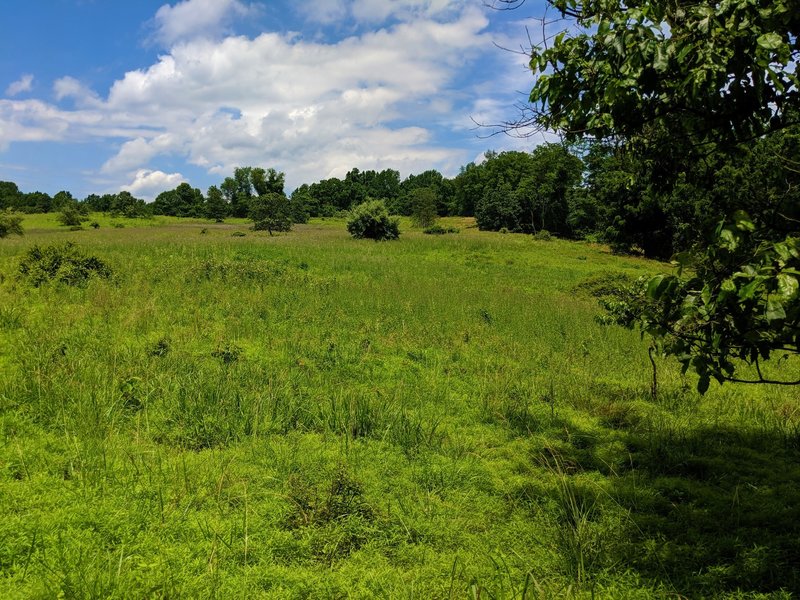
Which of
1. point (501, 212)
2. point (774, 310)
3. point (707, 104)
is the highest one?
point (501, 212)

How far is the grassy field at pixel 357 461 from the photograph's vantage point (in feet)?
12.8

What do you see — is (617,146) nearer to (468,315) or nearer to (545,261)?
(468,315)

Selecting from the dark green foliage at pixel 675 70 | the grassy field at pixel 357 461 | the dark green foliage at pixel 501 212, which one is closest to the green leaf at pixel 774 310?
the dark green foliage at pixel 675 70

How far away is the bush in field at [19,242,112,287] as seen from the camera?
12.9 m

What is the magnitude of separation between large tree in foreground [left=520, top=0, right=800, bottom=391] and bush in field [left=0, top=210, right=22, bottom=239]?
42594mm

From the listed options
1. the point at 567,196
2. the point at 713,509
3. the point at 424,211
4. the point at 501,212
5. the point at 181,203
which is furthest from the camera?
the point at 181,203

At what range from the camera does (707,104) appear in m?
3.03

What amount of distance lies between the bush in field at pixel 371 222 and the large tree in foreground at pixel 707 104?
38.7 metres

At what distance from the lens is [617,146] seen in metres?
4.38

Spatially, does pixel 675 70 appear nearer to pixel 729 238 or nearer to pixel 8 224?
pixel 729 238

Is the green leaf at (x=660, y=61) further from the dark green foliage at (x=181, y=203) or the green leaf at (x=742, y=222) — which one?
the dark green foliage at (x=181, y=203)

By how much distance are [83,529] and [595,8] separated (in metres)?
6.48

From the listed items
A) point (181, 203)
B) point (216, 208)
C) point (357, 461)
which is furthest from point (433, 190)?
point (357, 461)

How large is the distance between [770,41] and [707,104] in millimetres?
455
